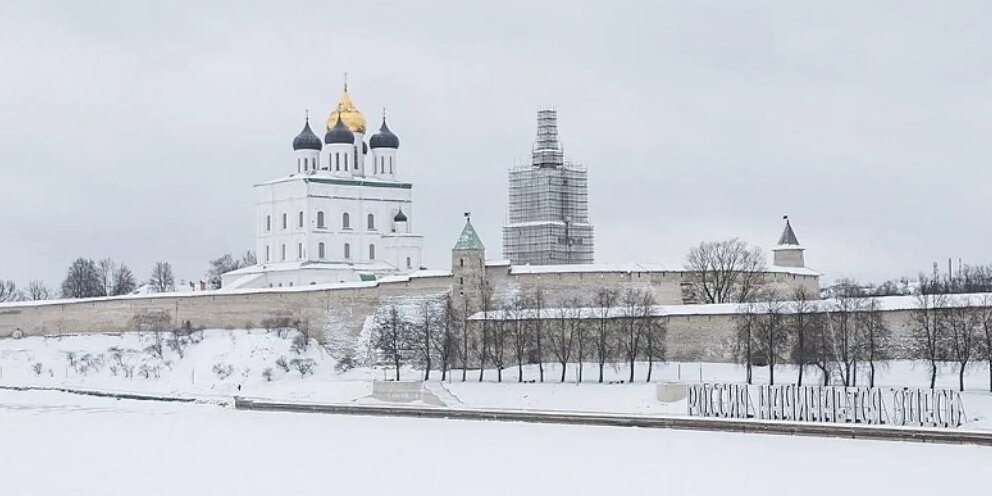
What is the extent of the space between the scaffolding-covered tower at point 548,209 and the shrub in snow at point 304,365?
11.6 meters

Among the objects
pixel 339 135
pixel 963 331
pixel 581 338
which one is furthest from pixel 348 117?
pixel 963 331

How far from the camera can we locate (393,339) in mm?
40531

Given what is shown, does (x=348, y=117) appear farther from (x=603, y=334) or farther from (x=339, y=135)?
(x=603, y=334)

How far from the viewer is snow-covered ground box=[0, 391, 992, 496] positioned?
2062cm

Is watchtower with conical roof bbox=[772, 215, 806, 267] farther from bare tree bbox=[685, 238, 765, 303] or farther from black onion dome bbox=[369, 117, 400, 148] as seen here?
black onion dome bbox=[369, 117, 400, 148]

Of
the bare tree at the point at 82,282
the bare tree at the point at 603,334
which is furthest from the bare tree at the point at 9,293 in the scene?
A: the bare tree at the point at 603,334

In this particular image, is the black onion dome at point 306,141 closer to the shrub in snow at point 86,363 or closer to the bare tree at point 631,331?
the shrub in snow at point 86,363

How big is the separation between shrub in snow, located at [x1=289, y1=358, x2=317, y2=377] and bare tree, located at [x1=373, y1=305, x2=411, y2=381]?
1685 mm

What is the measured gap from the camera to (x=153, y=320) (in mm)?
46781

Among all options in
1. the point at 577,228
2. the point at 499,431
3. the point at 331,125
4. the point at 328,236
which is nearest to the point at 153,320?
the point at 328,236

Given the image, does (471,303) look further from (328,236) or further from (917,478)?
(917,478)

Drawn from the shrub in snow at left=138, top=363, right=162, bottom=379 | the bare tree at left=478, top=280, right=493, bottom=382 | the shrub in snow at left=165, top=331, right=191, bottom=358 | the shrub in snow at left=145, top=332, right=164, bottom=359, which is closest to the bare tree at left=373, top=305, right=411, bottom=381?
the bare tree at left=478, top=280, right=493, bottom=382

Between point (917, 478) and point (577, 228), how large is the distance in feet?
106

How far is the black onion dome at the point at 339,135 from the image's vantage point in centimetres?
5312
